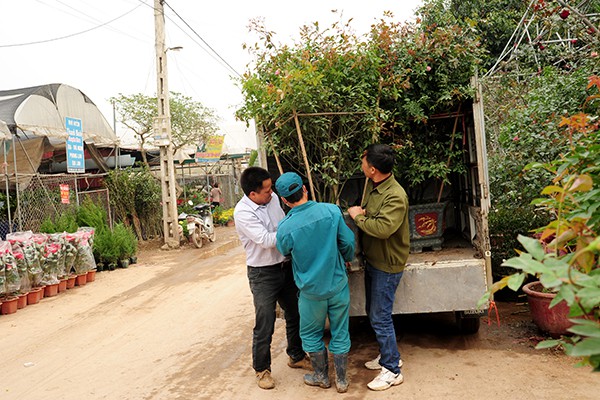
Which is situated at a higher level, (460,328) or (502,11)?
(502,11)

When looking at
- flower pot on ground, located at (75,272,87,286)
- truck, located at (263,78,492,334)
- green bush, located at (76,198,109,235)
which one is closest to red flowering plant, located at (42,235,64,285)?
flower pot on ground, located at (75,272,87,286)

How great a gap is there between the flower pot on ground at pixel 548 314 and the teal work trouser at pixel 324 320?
2.11m

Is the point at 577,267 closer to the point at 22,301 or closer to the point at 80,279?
the point at 22,301

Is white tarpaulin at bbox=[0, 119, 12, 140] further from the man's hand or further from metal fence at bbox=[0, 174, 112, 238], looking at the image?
the man's hand

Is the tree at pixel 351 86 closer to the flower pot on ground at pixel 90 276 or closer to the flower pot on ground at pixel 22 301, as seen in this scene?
the flower pot on ground at pixel 22 301

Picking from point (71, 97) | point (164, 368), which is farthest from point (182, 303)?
point (71, 97)

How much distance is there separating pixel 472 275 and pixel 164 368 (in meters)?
3.04

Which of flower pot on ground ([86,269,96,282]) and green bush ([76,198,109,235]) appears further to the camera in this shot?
green bush ([76,198,109,235])

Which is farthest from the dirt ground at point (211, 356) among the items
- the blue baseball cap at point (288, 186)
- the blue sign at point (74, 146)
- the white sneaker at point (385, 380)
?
the blue sign at point (74, 146)

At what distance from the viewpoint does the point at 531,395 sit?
12.5 feet

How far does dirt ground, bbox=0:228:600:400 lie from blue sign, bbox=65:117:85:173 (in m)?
4.85

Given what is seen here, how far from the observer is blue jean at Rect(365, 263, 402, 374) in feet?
13.9

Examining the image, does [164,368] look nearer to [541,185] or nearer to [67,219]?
[541,185]

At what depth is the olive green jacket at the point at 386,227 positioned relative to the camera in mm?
4125
